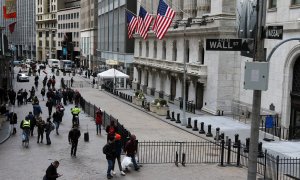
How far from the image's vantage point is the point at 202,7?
3769cm

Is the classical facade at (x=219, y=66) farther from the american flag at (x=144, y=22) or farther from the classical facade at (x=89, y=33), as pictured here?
the classical facade at (x=89, y=33)

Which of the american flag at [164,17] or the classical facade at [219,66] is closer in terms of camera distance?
the classical facade at [219,66]

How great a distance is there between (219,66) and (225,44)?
A: 25341 mm

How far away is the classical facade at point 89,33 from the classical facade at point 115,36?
10.0 metres

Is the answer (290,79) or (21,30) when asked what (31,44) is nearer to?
(21,30)

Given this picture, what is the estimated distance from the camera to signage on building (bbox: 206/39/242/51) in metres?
8.17

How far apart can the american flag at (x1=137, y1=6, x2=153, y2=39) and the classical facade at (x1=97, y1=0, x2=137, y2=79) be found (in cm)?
2005

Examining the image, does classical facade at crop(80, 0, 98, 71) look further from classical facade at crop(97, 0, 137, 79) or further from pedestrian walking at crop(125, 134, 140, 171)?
pedestrian walking at crop(125, 134, 140, 171)

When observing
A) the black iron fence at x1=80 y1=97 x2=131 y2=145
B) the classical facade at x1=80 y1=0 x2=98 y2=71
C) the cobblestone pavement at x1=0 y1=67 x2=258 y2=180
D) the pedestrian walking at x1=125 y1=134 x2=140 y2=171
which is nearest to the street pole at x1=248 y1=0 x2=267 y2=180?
the cobblestone pavement at x1=0 y1=67 x2=258 y2=180

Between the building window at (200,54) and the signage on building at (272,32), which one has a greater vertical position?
the signage on building at (272,32)

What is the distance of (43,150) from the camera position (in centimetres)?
1967

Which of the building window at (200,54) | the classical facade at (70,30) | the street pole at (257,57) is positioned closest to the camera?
the street pole at (257,57)

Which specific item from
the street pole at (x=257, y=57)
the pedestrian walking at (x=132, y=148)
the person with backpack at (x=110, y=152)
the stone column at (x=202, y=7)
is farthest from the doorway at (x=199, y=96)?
the street pole at (x=257, y=57)

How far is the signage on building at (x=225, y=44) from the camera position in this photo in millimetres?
8166
